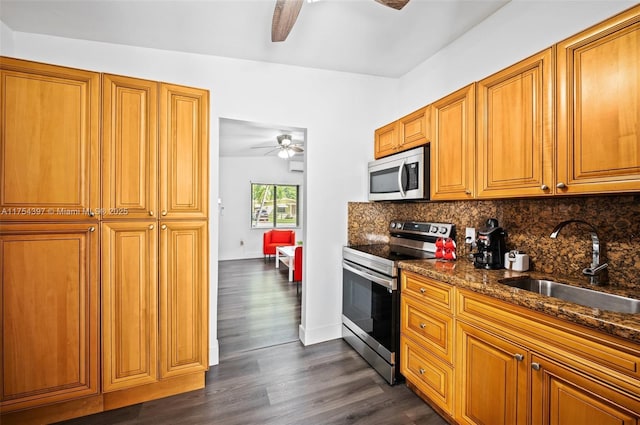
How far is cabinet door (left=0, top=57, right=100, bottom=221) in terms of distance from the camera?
1.62 m

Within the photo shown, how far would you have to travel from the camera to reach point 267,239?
7250 millimetres

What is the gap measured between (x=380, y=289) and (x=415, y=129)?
1370mm

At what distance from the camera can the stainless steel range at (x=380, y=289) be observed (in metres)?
2.14

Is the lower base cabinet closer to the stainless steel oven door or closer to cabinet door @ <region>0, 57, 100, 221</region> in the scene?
the stainless steel oven door

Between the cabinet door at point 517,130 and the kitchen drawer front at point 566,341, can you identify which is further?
the cabinet door at point 517,130

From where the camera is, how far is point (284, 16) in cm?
170

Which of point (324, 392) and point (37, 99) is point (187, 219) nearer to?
point (37, 99)

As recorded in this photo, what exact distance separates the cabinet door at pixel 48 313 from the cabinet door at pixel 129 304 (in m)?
0.06

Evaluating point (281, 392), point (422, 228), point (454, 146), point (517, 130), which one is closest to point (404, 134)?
point (454, 146)

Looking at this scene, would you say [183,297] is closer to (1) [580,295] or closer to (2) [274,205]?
(1) [580,295]

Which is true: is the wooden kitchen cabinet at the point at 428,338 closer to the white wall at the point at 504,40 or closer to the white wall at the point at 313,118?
the white wall at the point at 313,118

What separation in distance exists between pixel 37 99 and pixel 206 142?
3.10 feet

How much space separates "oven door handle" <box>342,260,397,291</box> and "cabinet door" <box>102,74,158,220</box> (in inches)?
67.2

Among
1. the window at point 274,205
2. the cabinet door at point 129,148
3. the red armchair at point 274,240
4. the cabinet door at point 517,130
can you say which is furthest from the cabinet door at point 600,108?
the window at point 274,205
